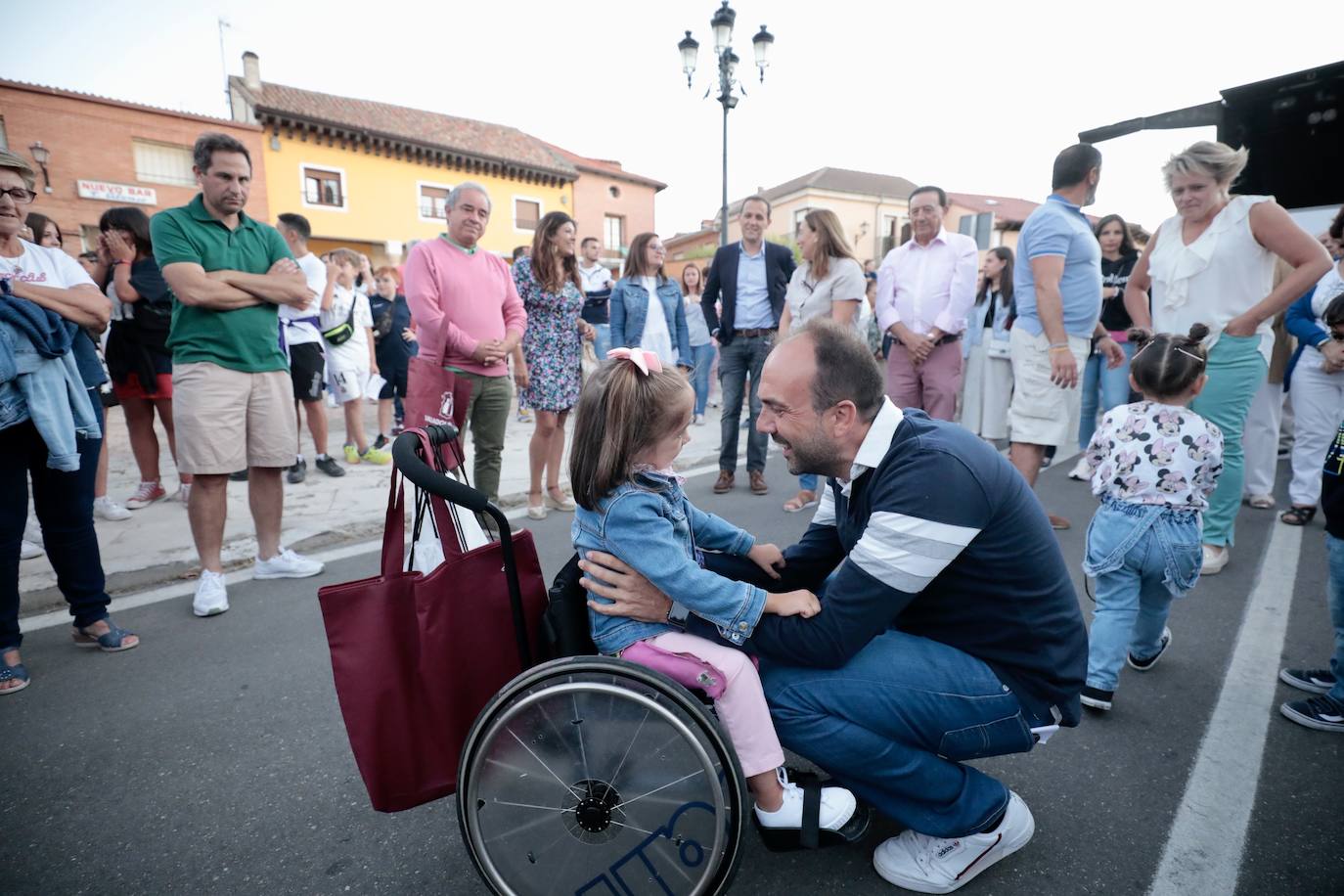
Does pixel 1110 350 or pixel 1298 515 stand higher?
pixel 1110 350

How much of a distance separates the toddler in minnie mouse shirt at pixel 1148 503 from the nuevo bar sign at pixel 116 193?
28.0 metres

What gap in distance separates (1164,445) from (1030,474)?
5.02 ft

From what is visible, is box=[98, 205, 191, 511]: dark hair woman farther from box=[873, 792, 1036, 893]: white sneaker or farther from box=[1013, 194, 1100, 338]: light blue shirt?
box=[1013, 194, 1100, 338]: light blue shirt

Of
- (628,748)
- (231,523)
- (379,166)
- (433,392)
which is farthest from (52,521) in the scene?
(379,166)

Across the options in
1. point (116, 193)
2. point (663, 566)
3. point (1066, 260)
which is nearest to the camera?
point (663, 566)

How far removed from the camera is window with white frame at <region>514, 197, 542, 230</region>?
3144 cm

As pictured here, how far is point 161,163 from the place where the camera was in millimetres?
23172

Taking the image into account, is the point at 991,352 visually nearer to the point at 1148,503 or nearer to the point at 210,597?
the point at 1148,503

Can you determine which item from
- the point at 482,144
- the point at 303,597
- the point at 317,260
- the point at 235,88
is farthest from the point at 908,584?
the point at 482,144

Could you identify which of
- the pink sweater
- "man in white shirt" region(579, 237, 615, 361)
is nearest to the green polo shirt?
the pink sweater

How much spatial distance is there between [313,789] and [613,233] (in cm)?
3661

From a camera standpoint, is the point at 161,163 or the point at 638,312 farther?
the point at 161,163

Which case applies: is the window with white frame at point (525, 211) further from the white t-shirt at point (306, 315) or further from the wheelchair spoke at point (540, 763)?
the wheelchair spoke at point (540, 763)

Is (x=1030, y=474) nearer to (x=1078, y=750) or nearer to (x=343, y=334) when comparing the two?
(x=1078, y=750)
